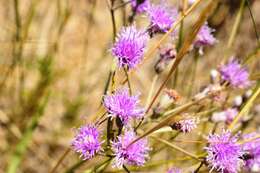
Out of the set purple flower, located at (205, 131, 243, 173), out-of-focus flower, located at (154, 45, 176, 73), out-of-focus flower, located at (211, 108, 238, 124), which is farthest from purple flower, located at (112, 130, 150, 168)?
out-of-focus flower, located at (211, 108, 238, 124)

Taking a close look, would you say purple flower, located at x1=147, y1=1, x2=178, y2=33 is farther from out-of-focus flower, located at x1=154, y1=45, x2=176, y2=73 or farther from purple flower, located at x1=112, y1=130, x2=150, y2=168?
purple flower, located at x1=112, y1=130, x2=150, y2=168

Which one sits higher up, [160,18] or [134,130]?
[160,18]

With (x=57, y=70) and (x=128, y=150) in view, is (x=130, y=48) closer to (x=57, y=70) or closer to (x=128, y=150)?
(x=128, y=150)

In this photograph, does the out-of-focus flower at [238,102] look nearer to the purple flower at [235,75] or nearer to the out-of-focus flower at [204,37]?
the purple flower at [235,75]

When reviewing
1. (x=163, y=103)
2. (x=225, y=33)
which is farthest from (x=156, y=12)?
(x=225, y=33)

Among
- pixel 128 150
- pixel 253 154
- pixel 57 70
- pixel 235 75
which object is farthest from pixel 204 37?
pixel 57 70

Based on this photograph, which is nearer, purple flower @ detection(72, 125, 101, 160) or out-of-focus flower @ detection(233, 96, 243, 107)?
purple flower @ detection(72, 125, 101, 160)
